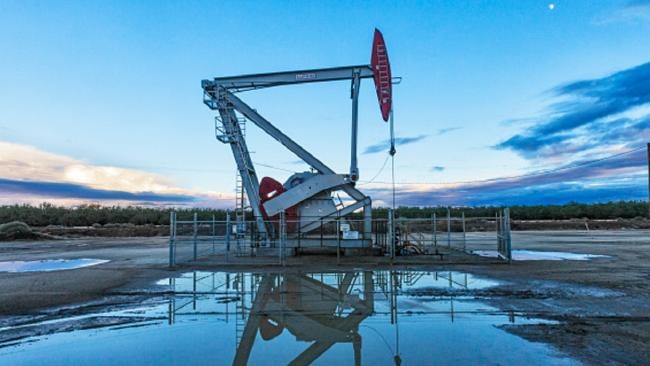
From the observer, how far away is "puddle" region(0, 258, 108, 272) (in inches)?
541

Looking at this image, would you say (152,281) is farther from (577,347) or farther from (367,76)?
(367,76)

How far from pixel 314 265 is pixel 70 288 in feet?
21.5

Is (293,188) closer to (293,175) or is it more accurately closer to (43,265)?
(293,175)

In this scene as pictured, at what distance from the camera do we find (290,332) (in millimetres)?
5648

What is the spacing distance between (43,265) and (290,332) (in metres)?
13.1

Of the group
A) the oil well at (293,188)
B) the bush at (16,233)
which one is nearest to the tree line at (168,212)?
the bush at (16,233)

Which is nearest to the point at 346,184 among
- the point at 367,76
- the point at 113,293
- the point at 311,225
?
the point at 311,225

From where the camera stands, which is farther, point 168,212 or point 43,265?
point 168,212

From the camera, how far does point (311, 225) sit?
16.6 metres

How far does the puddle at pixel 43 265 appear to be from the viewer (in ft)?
45.1

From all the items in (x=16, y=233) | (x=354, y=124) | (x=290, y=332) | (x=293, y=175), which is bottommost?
(x=290, y=332)

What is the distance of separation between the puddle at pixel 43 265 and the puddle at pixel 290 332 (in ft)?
24.5

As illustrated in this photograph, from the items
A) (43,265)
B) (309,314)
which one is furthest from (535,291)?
(43,265)

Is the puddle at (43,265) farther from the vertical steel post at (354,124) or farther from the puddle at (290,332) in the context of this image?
the vertical steel post at (354,124)
